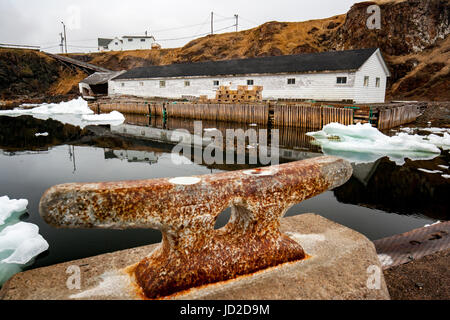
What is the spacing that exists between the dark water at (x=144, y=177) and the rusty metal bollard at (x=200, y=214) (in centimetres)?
334

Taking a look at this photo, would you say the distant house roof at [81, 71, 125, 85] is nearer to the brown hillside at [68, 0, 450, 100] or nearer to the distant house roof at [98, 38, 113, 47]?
the brown hillside at [68, 0, 450, 100]

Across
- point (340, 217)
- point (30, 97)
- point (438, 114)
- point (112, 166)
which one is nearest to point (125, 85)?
point (30, 97)

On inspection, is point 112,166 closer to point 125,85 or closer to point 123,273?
point 123,273

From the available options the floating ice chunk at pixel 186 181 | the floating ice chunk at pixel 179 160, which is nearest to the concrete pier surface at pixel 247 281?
the floating ice chunk at pixel 186 181

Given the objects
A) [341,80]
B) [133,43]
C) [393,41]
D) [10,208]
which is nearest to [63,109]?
[341,80]

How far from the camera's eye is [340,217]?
7004 millimetres

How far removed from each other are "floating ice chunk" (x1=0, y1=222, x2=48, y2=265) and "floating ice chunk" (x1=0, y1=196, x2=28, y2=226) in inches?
33.5

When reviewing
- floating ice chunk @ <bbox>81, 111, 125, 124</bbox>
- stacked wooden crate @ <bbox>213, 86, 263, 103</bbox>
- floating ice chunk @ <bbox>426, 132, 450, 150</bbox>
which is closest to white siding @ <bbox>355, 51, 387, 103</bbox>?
stacked wooden crate @ <bbox>213, 86, 263, 103</bbox>

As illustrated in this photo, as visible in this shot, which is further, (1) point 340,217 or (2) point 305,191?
(1) point 340,217

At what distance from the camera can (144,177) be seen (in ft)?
33.9

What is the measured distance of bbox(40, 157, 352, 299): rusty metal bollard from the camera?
2258 millimetres

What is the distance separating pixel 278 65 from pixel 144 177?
2320 centimetres
